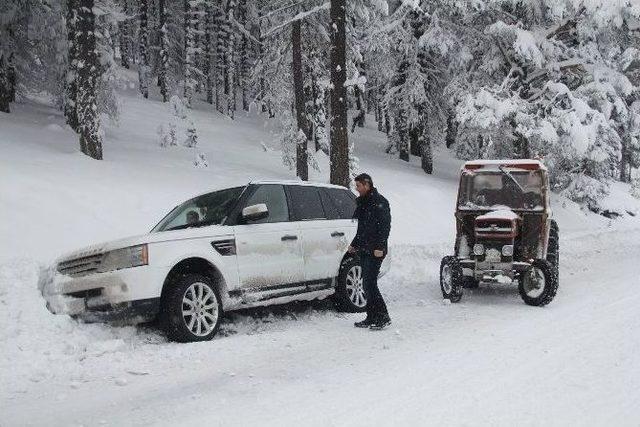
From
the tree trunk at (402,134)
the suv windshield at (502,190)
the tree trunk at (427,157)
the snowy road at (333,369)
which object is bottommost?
the snowy road at (333,369)

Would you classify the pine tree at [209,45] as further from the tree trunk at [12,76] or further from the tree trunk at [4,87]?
the tree trunk at [4,87]

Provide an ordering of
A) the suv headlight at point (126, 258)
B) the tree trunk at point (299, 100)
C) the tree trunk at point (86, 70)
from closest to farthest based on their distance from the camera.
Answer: the suv headlight at point (126, 258) → the tree trunk at point (86, 70) → the tree trunk at point (299, 100)

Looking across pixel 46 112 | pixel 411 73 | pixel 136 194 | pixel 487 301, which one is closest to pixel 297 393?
pixel 487 301

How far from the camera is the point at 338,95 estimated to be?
47.9 ft

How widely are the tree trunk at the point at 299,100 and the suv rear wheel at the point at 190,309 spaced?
1252 cm

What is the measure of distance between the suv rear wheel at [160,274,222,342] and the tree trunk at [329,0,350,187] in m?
7.91

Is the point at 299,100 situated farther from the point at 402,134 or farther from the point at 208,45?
the point at 208,45

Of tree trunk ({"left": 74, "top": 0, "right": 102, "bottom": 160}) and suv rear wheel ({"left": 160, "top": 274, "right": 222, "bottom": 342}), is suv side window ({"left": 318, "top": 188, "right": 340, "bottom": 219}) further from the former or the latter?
tree trunk ({"left": 74, "top": 0, "right": 102, "bottom": 160})

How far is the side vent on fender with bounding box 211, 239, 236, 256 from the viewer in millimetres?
7633

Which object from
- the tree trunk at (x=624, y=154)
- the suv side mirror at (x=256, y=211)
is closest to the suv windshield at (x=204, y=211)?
the suv side mirror at (x=256, y=211)

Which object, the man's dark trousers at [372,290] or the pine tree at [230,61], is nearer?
the man's dark trousers at [372,290]

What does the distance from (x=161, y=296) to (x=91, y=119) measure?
33.0 ft

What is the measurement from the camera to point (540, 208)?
10711 millimetres

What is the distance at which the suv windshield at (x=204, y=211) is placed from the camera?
8070 millimetres
